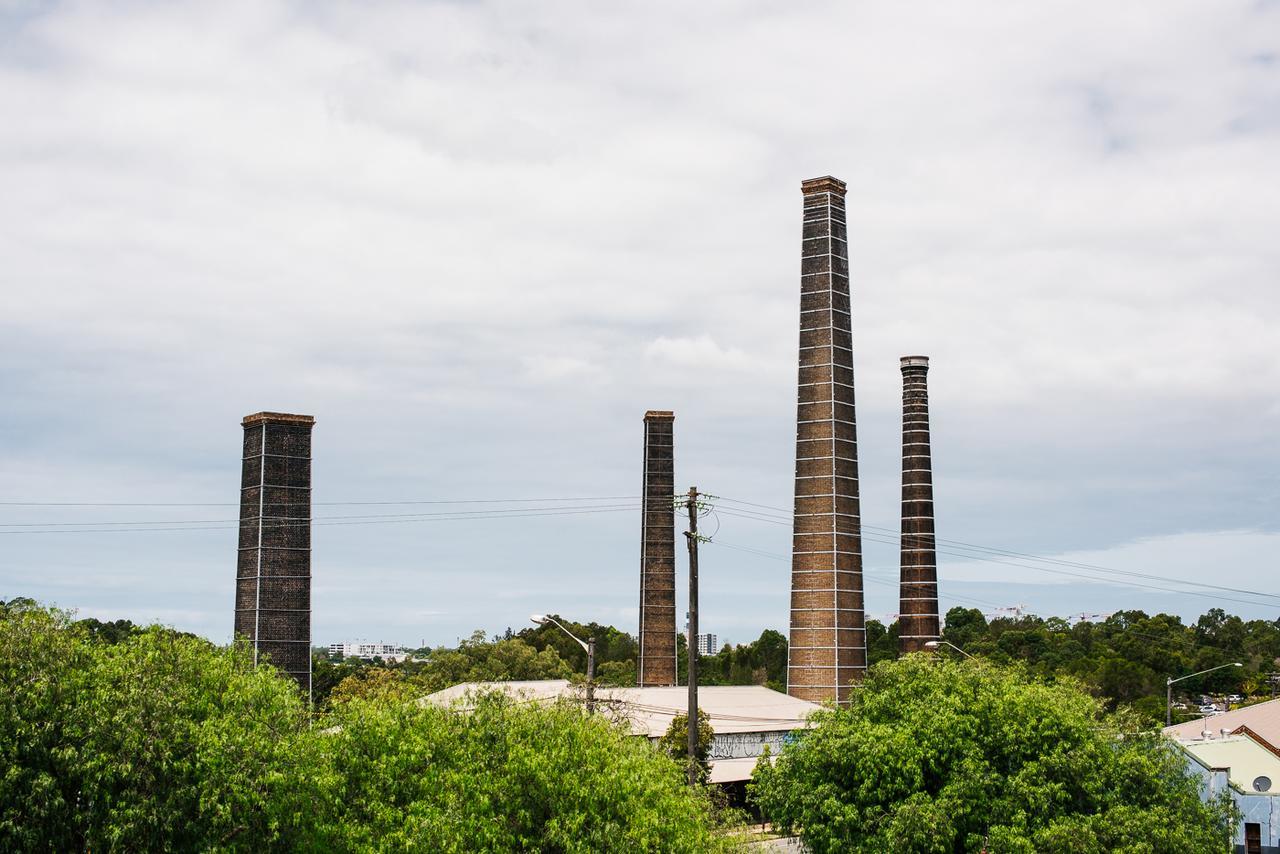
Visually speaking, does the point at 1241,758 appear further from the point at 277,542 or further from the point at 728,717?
the point at 277,542

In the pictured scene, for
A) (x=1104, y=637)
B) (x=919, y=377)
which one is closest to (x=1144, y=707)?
(x=919, y=377)

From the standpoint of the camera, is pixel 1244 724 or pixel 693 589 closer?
pixel 693 589

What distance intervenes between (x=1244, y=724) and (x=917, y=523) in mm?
28249

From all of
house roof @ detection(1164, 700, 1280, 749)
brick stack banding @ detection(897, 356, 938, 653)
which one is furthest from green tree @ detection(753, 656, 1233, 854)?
brick stack banding @ detection(897, 356, 938, 653)

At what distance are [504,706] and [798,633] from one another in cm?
4345

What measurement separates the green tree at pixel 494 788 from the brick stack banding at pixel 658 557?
53540 millimetres

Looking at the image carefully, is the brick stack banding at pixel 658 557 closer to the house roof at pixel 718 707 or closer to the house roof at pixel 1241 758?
the house roof at pixel 718 707

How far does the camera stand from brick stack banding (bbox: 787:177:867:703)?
6719cm

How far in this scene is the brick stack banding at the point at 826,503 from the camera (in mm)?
67188

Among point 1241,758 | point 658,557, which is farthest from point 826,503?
point 1241,758

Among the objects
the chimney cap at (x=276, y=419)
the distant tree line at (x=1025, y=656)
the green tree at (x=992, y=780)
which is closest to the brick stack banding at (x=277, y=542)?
the chimney cap at (x=276, y=419)

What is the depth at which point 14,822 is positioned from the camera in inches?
892

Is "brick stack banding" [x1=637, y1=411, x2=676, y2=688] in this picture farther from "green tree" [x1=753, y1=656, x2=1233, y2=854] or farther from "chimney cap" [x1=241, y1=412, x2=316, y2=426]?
"green tree" [x1=753, y1=656, x2=1233, y2=854]

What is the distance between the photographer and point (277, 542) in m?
60.6
